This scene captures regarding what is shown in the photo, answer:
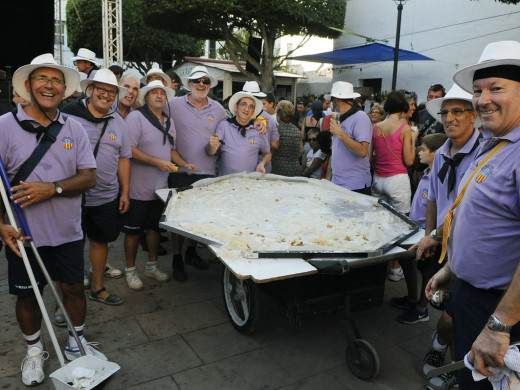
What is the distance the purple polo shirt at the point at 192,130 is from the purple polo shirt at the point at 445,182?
260cm

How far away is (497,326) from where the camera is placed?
1573mm

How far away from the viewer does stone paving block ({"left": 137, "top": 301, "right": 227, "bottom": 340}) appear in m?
3.46

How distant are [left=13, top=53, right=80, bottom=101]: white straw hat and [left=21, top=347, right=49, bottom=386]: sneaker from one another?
1666 mm

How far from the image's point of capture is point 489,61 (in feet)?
5.69

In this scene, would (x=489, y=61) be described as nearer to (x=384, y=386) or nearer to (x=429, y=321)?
(x=384, y=386)

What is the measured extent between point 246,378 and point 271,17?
16.8m

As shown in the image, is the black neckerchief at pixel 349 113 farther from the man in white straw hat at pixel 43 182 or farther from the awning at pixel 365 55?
the awning at pixel 365 55

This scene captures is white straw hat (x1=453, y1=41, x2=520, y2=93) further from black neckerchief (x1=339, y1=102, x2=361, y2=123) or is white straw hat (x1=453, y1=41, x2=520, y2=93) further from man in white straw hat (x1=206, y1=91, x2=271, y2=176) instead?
man in white straw hat (x1=206, y1=91, x2=271, y2=176)

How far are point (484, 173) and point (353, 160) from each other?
2.74 m

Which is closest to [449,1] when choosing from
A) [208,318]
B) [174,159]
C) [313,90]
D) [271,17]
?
[271,17]

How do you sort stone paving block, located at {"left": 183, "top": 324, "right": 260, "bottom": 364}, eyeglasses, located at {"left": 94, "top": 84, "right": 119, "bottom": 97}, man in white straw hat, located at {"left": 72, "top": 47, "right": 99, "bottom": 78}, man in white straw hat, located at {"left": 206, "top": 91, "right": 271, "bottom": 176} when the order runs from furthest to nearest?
1. man in white straw hat, located at {"left": 72, "top": 47, "right": 99, "bottom": 78}
2. man in white straw hat, located at {"left": 206, "top": 91, "right": 271, "bottom": 176}
3. eyeglasses, located at {"left": 94, "top": 84, "right": 119, "bottom": 97}
4. stone paving block, located at {"left": 183, "top": 324, "right": 260, "bottom": 364}

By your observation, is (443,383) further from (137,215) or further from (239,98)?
(239,98)

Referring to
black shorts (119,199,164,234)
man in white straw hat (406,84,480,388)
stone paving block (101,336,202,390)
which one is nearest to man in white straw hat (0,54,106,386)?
stone paving block (101,336,202,390)

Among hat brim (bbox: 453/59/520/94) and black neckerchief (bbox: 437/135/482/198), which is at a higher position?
hat brim (bbox: 453/59/520/94)
